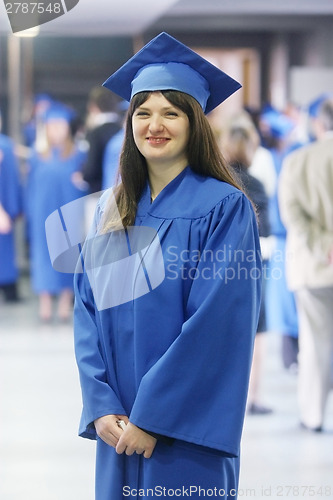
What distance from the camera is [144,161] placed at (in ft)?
6.95

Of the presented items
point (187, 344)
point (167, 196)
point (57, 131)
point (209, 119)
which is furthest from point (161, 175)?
point (57, 131)

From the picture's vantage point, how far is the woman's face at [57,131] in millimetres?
6293

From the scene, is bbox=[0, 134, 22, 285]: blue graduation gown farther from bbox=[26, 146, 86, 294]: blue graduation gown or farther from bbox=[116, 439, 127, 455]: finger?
bbox=[116, 439, 127, 455]: finger

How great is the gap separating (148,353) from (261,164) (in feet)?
10.3

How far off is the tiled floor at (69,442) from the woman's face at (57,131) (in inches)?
62.3

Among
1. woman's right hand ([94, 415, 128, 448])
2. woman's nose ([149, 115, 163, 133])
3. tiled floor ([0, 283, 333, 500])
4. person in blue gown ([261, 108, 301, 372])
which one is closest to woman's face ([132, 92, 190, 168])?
woman's nose ([149, 115, 163, 133])

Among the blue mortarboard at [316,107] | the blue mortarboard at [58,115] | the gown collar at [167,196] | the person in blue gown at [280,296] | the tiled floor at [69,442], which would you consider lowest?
the tiled floor at [69,442]

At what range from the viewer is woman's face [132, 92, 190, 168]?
200 centimetres

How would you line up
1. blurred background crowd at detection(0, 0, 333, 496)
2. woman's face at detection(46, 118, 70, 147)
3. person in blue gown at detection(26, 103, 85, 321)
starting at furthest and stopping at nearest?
person in blue gown at detection(26, 103, 85, 321) < woman's face at detection(46, 118, 70, 147) < blurred background crowd at detection(0, 0, 333, 496)

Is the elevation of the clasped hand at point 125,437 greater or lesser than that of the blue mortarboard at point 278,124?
lesser

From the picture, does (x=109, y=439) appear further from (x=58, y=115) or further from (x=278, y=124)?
(x=58, y=115)

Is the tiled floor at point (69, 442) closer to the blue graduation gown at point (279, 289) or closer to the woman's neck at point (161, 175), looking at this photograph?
the blue graduation gown at point (279, 289)

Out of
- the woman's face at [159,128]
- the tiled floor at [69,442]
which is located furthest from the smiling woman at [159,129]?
the tiled floor at [69,442]

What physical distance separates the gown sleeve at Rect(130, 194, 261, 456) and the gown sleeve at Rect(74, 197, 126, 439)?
0.08m
